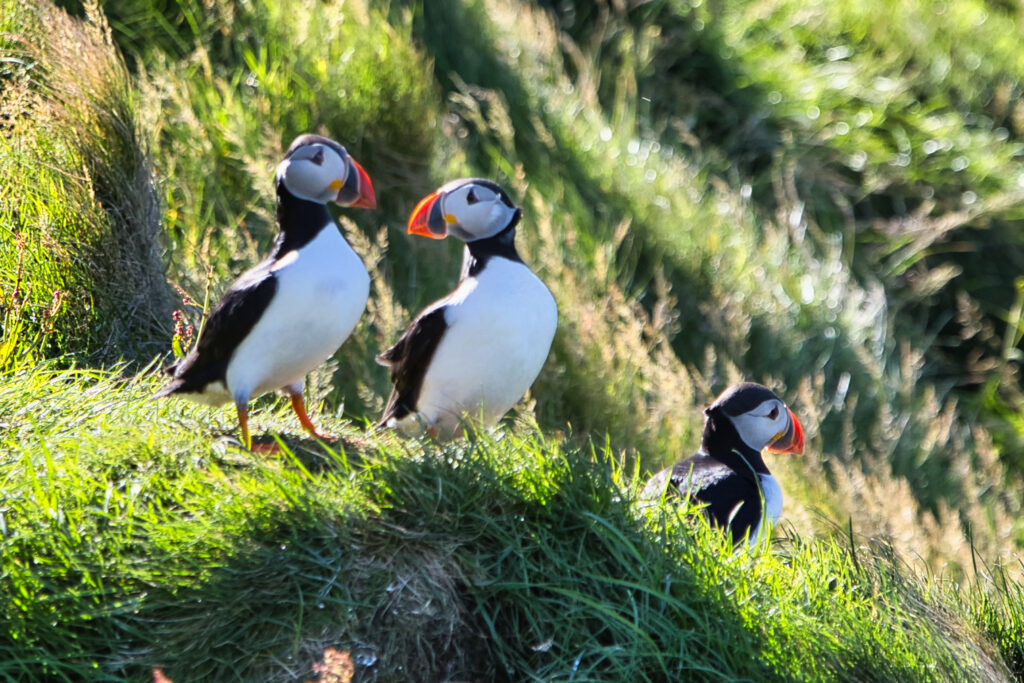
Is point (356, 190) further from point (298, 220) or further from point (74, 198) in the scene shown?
point (74, 198)

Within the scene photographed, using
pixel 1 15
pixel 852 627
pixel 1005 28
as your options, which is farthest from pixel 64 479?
pixel 1005 28

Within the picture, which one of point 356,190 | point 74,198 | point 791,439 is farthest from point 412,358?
point 74,198

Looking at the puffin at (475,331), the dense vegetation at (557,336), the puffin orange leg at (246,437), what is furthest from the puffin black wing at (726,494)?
the puffin orange leg at (246,437)

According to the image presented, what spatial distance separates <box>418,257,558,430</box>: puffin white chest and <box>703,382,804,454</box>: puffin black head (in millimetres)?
699

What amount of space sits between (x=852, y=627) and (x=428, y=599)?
1023mm

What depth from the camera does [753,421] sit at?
4.11 metres

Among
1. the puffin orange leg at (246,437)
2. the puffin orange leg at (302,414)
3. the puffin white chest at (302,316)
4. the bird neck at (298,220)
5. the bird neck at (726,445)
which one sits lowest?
the bird neck at (726,445)

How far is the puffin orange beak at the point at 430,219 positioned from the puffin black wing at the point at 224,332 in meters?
0.46

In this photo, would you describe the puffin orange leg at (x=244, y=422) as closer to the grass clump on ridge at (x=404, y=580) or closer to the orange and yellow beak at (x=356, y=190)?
the grass clump on ridge at (x=404, y=580)

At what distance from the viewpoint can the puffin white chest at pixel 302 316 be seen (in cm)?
347

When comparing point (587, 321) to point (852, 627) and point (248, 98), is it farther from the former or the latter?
point (852, 627)

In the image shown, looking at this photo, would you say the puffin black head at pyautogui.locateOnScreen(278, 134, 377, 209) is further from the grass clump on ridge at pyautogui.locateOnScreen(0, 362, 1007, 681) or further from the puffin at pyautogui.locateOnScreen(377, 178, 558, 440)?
the grass clump on ridge at pyautogui.locateOnScreen(0, 362, 1007, 681)

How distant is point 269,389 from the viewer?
12.0 ft

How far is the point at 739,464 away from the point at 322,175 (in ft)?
5.05
